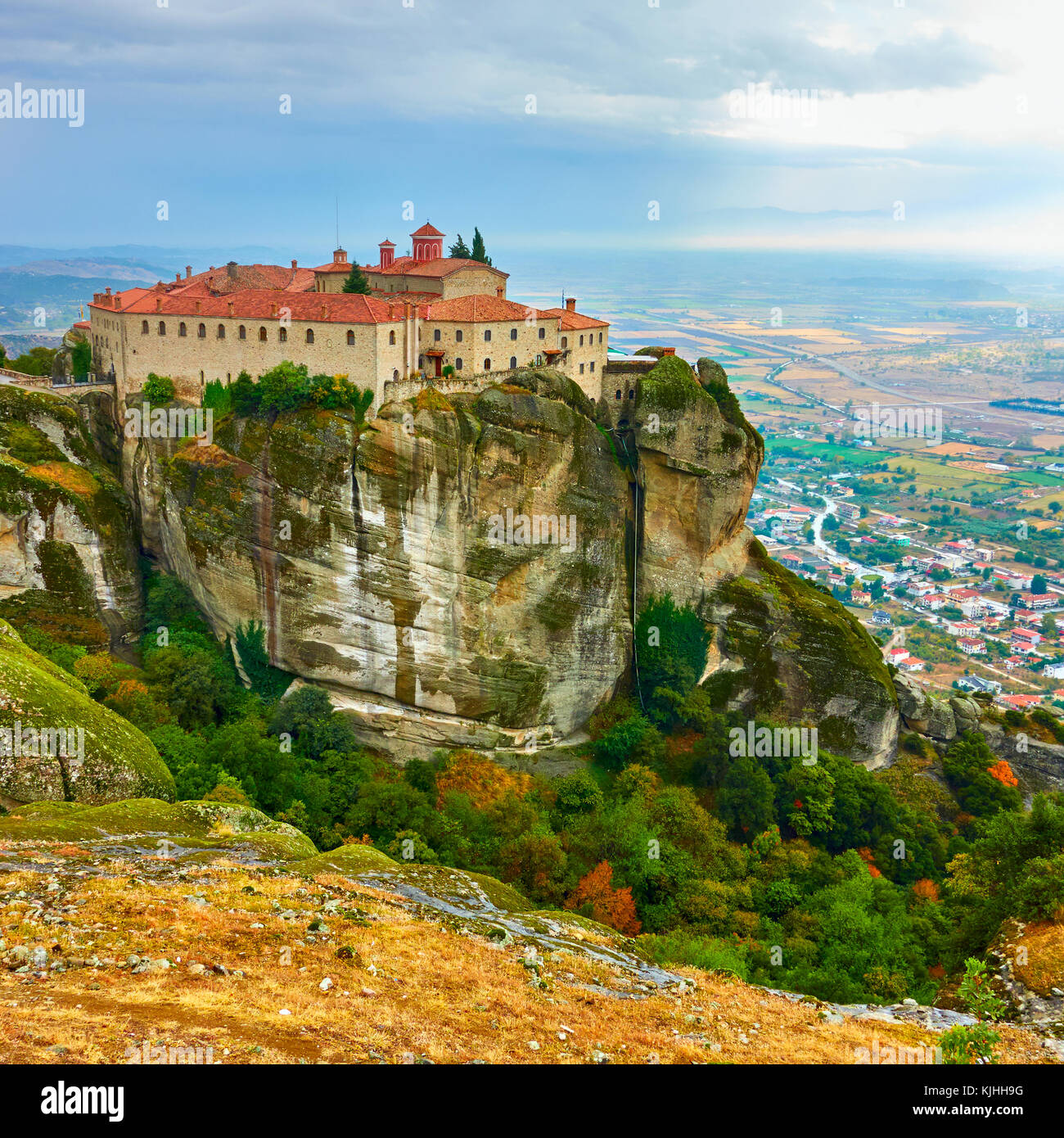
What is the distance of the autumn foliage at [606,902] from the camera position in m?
34.1

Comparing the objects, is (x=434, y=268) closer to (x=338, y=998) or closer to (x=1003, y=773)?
(x=1003, y=773)

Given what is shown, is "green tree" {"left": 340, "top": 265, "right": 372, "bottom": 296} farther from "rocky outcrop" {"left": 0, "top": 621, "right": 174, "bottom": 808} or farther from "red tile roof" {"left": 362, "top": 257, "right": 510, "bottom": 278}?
"rocky outcrop" {"left": 0, "top": 621, "right": 174, "bottom": 808}

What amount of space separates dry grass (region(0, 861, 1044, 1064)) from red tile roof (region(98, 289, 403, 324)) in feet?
95.9

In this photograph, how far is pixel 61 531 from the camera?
4569cm

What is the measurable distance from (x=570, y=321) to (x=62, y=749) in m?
34.4

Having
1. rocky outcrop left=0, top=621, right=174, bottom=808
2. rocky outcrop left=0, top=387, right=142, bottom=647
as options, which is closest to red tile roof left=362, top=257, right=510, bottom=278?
rocky outcrop left=0, top=387, right=142, bottom=647

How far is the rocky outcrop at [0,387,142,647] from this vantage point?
44.4 m

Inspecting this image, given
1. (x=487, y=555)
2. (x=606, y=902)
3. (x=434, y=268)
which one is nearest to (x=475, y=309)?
(x=434, y=268)

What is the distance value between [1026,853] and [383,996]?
22553mm

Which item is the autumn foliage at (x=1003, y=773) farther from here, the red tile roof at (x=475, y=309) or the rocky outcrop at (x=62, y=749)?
the rocky outcrop at (x=62, y=749)

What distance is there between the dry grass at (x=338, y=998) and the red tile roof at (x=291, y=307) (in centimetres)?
2924

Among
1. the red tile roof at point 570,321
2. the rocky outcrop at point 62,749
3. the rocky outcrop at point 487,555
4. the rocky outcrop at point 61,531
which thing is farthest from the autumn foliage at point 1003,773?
the rocky outcrop at point 61,531

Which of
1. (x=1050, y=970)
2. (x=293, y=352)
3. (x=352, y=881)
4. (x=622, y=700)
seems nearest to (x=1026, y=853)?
(x=1050, y=970)

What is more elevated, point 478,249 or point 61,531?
point 478,249
